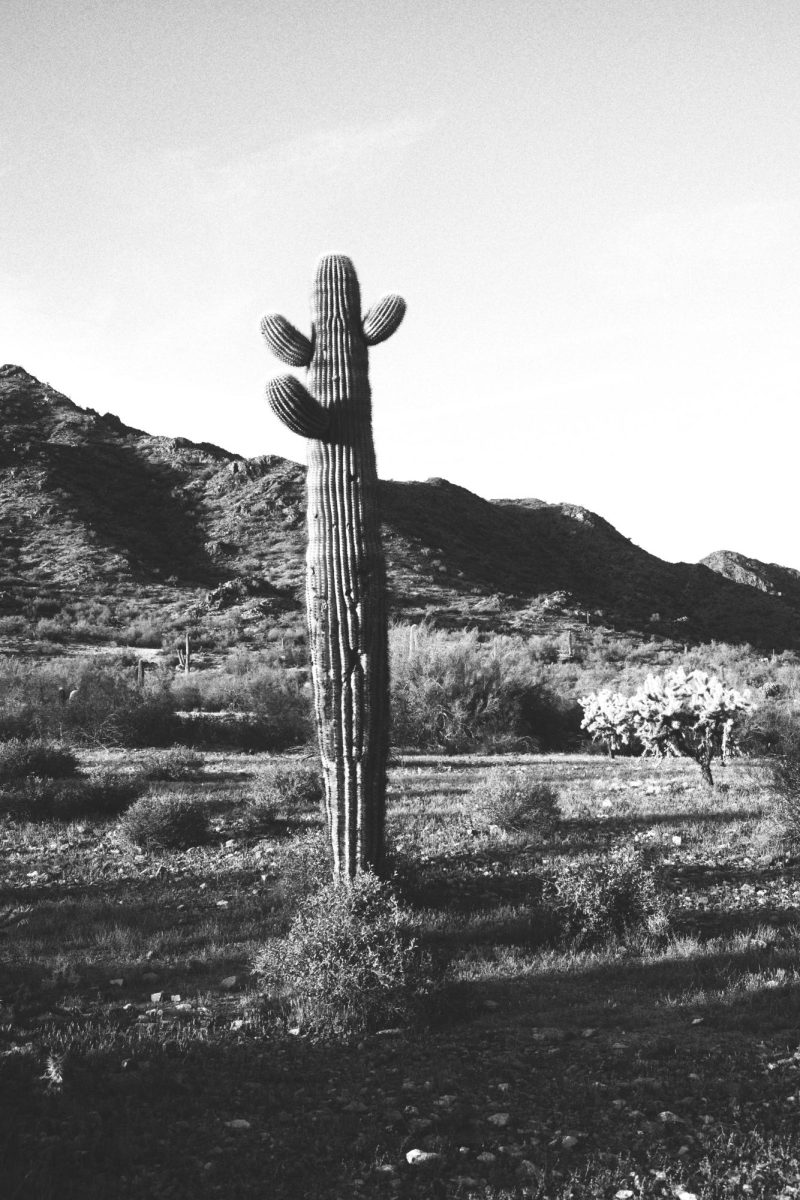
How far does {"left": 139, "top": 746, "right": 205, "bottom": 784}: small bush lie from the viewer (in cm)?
1498

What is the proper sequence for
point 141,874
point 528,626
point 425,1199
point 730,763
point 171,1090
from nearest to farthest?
point 425,1199
point 171,1090
point 141,874
point 730,763
point 528,626

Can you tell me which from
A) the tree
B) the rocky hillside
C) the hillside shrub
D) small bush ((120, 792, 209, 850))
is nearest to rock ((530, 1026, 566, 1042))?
small bush ((120, 792, 209, 850))

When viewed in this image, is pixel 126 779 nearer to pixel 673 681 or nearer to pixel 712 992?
pixel 673 681

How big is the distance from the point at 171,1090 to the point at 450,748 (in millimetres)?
16433

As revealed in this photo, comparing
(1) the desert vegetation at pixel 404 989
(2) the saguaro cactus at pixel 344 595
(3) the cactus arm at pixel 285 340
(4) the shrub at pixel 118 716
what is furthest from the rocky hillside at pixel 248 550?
(2) the saguaro cactus at pixel 344 595

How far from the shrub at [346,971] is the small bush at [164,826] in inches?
170

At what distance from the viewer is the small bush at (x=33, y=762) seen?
14.3 m

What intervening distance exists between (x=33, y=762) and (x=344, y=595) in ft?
29.7

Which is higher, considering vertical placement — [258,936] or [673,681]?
[673,681]

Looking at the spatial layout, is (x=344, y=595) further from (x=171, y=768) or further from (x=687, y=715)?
(x=687, y=715)

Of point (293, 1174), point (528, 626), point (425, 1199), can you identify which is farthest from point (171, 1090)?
point (528, 626)

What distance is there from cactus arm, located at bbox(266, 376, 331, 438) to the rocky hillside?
1165 inches

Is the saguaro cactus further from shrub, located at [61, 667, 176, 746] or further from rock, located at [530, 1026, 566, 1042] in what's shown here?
shrub, located at [61, 667, 176, 746]

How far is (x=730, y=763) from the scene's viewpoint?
1652 centimetres
